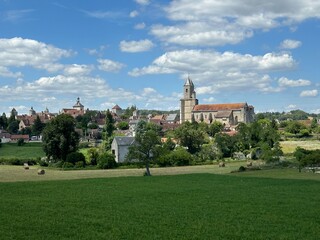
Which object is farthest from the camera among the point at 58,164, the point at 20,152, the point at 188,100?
the point at 188,100

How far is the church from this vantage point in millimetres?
182500

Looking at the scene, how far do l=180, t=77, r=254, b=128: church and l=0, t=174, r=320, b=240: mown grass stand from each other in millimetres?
147115

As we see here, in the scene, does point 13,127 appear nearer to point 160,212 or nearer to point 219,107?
point 219,107

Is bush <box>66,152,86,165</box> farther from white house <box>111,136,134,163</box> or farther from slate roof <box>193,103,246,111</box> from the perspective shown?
slate roof <box>193,103,246,111</box>

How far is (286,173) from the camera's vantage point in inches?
1966

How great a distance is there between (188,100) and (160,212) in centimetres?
17112

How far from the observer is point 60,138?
242 feet

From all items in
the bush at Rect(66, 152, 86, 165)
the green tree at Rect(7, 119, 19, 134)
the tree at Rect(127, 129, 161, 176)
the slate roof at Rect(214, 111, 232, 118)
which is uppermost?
the slate roof at Rect(214, 111, 232, 118)

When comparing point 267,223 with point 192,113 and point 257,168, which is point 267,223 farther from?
point 192,113

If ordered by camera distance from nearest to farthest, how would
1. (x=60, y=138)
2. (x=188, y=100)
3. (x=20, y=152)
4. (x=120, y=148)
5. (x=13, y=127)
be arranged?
(x=60, y=138)
(x=120, y=148)
(x=20, y=152)
(x=13, y=127)
(x=188, y=100)

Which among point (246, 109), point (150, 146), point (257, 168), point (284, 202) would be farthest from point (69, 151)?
point (246, 109)

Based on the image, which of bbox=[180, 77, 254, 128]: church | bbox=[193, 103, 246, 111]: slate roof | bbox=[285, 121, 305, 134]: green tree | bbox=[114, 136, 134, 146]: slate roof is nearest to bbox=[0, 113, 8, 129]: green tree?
bbox=[180, 77, 254, 128]: church

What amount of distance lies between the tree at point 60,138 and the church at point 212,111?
110 meters

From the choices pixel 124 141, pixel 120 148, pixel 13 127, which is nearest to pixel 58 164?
pixel 120 148
